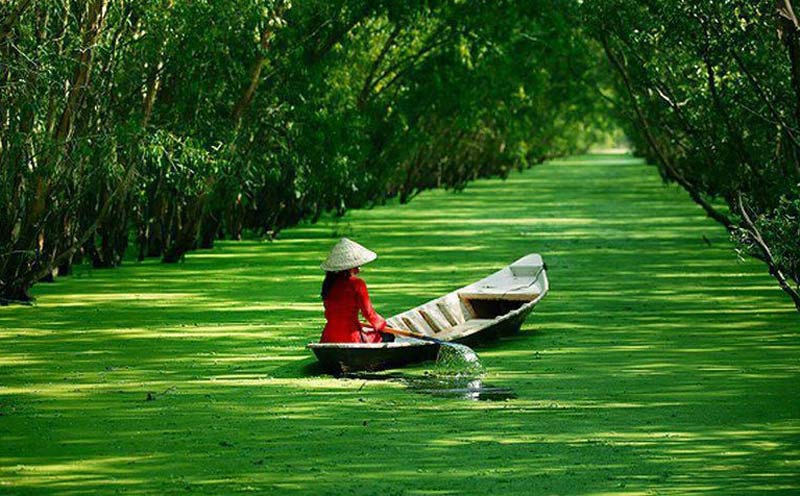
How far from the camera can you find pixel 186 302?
14031mm

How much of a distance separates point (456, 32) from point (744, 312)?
1346cm

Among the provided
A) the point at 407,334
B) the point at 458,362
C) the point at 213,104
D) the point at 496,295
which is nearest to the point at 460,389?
the point at 458,362

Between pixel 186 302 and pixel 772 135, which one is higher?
pixel 772 135

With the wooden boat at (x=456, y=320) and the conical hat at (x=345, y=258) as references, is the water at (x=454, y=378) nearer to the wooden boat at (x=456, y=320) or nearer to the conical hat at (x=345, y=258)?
the wooden boat at (x=456, y=320)

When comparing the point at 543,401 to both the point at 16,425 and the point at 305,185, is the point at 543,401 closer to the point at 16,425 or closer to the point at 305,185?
the point at 16,425

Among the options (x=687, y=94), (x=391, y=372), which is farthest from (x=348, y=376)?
(x=687, y=94)

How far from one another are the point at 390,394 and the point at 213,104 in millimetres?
9075

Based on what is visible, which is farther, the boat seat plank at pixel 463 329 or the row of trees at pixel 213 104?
the row of trees at pixel 213 104

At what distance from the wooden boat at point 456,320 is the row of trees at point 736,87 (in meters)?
1.72

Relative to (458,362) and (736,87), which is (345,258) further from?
(736,87)

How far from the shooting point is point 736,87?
16125 millimetres

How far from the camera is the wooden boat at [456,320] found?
9578mm

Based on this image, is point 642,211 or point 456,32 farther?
point 642,211

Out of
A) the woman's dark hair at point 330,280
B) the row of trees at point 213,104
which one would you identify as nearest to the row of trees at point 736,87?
the woman's dark hair at point 330,280
